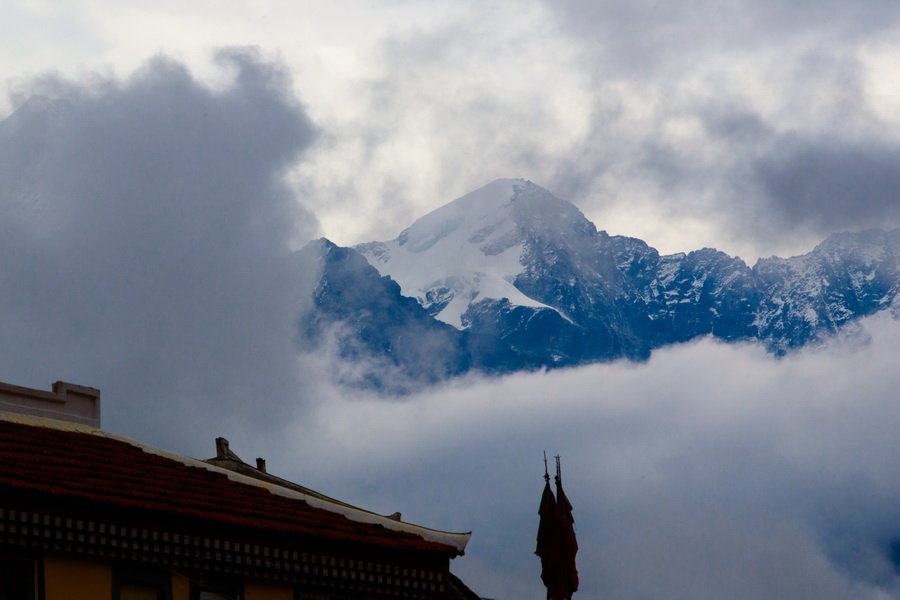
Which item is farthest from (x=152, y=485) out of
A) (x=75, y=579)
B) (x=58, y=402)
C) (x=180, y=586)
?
(x=58, y=402)

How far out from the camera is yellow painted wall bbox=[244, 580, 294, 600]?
2411 cm

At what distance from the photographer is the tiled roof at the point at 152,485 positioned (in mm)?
21938

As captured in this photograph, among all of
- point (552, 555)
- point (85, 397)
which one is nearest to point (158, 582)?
point (85, 397)

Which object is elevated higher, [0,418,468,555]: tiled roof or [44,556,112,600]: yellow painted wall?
[0,418,468,555]: tiled roof

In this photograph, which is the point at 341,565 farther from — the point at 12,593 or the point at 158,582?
the point at 12,593

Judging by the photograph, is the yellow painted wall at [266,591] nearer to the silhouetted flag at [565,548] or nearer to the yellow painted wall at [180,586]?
the yellow painted wall at [180,586]

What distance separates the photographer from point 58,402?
92.5 ft

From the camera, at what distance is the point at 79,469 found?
23234 mm

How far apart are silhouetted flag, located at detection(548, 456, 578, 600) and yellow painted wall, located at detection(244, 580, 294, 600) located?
68.2 feet

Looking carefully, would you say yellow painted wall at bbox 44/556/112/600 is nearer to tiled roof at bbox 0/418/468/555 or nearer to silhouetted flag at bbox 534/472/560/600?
tiled roof at bbox 0/418/468/555

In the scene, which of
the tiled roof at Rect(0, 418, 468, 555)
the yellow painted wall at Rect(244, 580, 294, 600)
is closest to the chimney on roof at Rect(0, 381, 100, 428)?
the tiled roof at Rect(0, 418, 468, 555)

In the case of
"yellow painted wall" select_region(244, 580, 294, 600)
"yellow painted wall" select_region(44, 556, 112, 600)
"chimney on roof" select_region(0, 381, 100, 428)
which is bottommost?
"yellow painted wall" select_region(44, 556, 112, 600)

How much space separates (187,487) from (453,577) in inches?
902

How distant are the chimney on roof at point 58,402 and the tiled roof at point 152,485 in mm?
532
